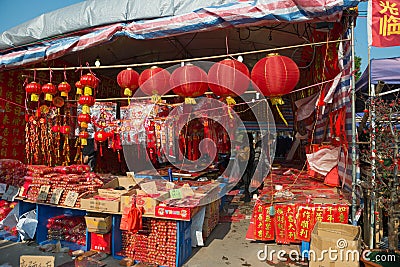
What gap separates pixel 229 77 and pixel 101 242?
355 cm

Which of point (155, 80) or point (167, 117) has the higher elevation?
point (155, 80)

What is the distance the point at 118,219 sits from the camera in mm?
4980

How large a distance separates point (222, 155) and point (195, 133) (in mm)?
2473

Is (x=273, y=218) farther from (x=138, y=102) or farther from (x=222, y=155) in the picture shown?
(x=222, y=155)

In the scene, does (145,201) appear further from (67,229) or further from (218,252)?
(67,229)

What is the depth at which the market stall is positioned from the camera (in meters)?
4.62

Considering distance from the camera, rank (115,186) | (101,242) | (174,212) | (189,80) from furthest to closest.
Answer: (115,186), (101,242), (189,80), (174,212)

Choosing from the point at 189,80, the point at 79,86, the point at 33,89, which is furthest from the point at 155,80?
the point at 33,89

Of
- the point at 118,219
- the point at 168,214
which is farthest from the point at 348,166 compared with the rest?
the point at 118,219

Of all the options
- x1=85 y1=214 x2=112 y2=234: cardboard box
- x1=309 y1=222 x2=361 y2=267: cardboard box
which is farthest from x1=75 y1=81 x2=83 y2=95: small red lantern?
x1=309 y1=222 x2=361 y2=267: cardboard box

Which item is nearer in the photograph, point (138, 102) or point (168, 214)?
point (168, 214)

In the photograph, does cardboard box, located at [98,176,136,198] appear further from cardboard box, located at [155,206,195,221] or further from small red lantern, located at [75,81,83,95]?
small red lantern, located at [75,81,83,95]

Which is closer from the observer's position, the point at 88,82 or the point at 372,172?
the point at 372,172

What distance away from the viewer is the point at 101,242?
502 cm
